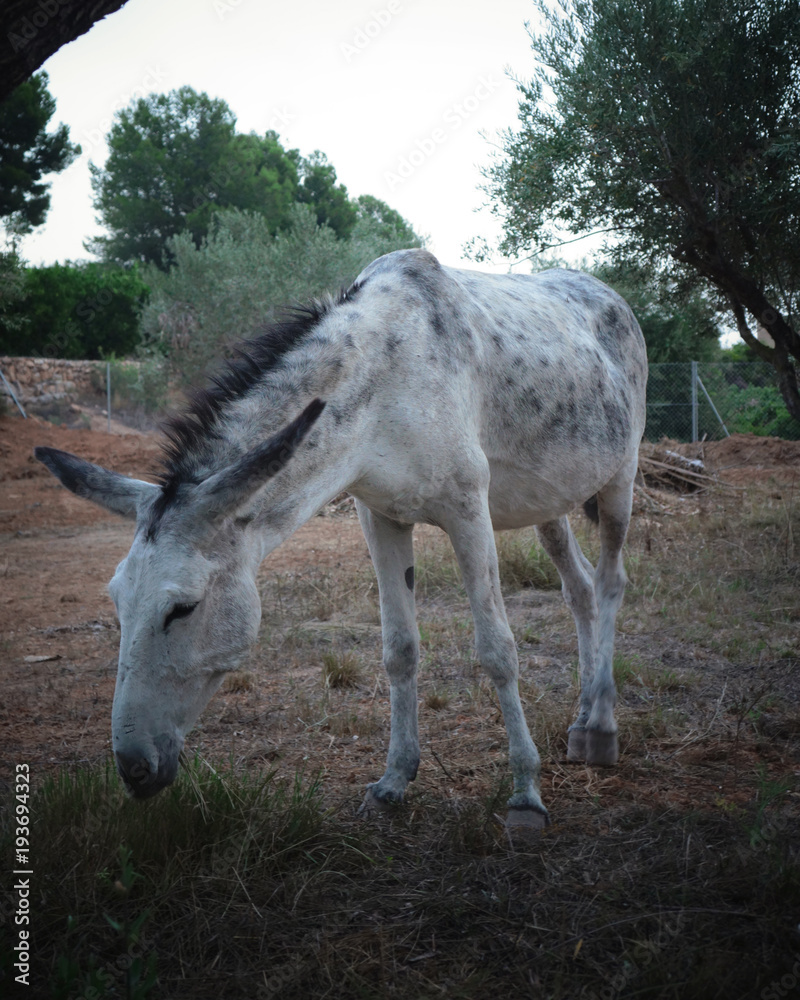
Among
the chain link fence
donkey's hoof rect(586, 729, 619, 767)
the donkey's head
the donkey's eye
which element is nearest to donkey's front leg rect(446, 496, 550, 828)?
donkey's hoof rect(586, 729, 619, 767)

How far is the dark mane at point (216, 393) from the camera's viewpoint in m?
2.59

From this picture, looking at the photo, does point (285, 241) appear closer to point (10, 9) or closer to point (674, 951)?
point (10, 9)

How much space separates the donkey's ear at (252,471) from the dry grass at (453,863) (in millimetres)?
1016

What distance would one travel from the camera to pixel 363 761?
3814 mm

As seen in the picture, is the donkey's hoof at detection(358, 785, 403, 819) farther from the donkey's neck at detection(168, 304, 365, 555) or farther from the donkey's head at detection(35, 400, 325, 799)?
the donkey's neck at detection(168, 304, 365, 555)

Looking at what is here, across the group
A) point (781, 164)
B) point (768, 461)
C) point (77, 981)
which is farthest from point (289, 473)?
point (768, 461)

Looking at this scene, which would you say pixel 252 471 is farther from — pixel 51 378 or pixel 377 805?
pixel 51 378

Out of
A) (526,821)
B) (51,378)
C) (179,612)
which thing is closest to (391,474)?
(179,612)

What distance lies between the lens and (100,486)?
2576 mm

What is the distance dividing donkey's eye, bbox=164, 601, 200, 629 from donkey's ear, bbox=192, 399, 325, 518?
30 centimetres

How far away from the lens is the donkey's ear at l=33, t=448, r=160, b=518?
8.43ft

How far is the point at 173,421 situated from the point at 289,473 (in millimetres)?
450

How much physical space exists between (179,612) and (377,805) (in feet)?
4.52

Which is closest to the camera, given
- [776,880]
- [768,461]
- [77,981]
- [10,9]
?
[77,981]
